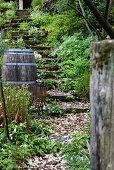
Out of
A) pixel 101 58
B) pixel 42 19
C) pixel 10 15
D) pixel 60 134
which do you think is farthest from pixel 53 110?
pixel 10 15

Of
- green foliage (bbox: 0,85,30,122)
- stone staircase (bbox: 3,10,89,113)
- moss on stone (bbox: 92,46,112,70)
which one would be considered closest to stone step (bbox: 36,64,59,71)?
stone staircase (bbox: 3,10,89,113)

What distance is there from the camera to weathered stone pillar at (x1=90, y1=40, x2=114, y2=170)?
96cm

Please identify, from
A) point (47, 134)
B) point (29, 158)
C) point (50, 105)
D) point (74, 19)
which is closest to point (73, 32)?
point (74, 19)

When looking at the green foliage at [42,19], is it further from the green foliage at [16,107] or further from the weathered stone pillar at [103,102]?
the weathered stone pillar at [103,102]

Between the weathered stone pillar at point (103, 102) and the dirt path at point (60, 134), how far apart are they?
129 cm

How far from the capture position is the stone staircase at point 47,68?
465cm

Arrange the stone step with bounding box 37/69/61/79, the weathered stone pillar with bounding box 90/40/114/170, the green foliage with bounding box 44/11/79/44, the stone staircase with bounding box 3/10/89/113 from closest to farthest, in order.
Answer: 1. the weathered stone pillar with bounding box 90/40/114/170
2. the stone staircase with bounding box 3/10/89/113
3. the stone step with bounding box 37/69/61/79
4. the green foliage with bounding box 44/11/79/44

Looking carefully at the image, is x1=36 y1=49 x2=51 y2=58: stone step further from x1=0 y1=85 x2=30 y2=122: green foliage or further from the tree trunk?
the tree trunk

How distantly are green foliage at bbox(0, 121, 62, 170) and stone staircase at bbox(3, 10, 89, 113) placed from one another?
1563mm

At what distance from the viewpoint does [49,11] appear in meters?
9.77

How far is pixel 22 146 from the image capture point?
7.78ft

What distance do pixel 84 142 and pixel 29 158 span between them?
0.79 meters

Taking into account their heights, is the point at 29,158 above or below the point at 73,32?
below

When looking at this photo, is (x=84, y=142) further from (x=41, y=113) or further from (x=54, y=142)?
(x=41, y=113)
